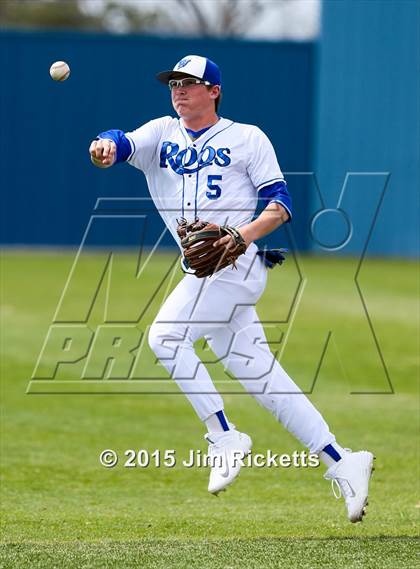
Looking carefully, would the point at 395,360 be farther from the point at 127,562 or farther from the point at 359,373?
the point at 127,562

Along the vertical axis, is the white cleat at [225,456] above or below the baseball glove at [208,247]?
below

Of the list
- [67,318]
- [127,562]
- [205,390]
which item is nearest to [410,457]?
[205,390]

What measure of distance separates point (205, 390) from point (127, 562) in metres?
1.04

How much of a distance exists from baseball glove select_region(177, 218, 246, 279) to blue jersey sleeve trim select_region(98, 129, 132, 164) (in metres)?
0.49

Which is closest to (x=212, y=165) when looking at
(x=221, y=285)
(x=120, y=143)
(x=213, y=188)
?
(x=213, y=188)

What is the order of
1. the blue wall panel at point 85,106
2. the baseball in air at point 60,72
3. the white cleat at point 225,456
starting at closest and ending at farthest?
the white cleat at point 225,456
the baseball in air at point 60,72
the blue wall panel at point 85,106

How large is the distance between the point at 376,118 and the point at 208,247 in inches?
802

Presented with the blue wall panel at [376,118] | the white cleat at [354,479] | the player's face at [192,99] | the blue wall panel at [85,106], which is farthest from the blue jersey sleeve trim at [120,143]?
the blue wall panel at [85,106]

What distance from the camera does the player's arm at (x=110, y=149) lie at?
6160 millimetres

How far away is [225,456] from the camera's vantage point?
6.31 m

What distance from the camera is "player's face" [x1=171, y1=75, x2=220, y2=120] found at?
633 centimetres

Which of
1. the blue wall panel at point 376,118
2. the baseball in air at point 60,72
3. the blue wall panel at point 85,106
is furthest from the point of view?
the blue wall panel at point 85,106

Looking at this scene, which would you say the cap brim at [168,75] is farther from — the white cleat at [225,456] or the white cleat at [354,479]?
the white cleat at [354,479]

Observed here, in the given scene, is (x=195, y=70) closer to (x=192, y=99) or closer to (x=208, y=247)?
(x=192, y=99)
